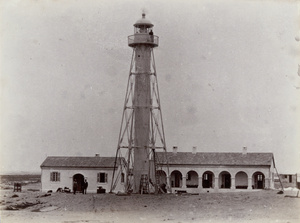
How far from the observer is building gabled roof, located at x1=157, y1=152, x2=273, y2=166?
5750 cm

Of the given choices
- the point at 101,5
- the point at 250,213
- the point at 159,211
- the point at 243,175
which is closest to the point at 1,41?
the point at 101,5

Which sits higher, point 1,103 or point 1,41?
point 1,41

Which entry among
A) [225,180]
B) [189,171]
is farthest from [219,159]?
[189,171]

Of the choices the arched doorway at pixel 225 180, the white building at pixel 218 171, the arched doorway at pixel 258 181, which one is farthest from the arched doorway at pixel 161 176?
the arched doorway at pixel 258 181

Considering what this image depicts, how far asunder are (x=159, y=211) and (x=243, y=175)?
1018 inches

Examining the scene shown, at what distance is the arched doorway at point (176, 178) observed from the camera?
60.7 metres

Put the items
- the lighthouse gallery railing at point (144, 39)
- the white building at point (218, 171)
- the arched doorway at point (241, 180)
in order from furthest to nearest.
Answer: the arched doorway at point (241, 180)
the white building at point (218, 171)
the lighthouse gallery railing at point (144, 39)

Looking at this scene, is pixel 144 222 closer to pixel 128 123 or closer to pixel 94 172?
pixel 128 123

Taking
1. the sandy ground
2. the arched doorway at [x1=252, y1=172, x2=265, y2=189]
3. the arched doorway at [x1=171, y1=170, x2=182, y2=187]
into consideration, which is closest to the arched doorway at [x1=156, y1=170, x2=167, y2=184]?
the arched doorway at [x1=171, y1=170, x2=182, y2=187]

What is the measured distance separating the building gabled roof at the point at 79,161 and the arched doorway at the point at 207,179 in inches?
385

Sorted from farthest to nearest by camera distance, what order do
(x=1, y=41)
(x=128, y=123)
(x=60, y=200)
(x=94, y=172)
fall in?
1. (x=94, y=172)
2. (x=128, y=123)
3. (x=60, y=200)
4. (x=1, y=41)

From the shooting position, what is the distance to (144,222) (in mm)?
31453

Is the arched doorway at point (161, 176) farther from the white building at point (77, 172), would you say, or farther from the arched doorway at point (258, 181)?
the arched doorway at point (258, 181)

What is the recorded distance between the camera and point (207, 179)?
61594 millimetres
